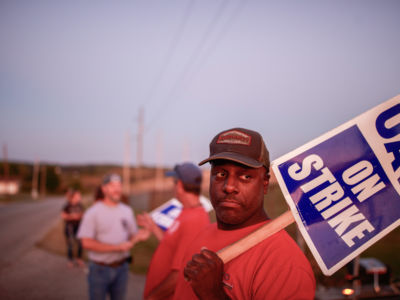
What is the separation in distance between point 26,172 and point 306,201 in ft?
337

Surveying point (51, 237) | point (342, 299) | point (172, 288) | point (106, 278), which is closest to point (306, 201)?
point (172, 288)

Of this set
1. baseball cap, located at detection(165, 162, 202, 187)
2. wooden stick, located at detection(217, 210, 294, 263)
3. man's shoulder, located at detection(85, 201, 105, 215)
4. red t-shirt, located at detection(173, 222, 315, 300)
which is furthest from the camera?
man's shoulder, located at detection(85, 201, 105, 215)

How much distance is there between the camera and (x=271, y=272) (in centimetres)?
110

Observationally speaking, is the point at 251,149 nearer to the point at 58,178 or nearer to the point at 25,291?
the point at 25,291

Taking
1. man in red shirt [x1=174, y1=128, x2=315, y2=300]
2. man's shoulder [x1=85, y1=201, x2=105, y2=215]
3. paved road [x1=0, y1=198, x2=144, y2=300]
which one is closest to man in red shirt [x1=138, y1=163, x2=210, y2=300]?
man in red shirt [x1=174, y1=128, x2=315, y2=300]

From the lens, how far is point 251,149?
4.36 feet

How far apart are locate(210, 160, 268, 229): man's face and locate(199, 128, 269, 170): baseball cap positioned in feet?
0.16

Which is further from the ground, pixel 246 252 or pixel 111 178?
pixel 111 178

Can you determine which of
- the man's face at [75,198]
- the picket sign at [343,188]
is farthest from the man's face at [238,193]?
the man's face at [75,198]

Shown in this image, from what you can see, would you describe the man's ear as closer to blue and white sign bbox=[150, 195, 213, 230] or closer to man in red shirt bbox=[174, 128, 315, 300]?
man in red shirt bbox=[174, 128, 315, 300]

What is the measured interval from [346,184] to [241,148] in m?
0.50

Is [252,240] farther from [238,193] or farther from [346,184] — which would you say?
[346,184]

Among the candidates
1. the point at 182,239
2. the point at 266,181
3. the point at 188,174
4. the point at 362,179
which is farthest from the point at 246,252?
Answer: the point at 188,174

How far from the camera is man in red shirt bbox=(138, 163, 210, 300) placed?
1993 mm
